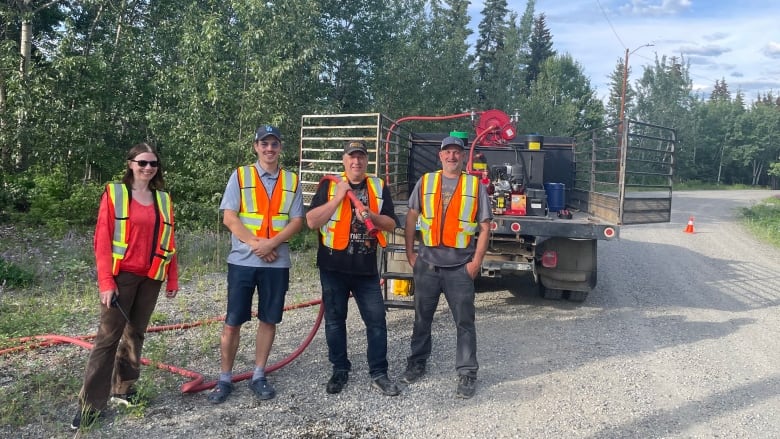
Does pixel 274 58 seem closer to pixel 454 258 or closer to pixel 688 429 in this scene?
pixel 454 258

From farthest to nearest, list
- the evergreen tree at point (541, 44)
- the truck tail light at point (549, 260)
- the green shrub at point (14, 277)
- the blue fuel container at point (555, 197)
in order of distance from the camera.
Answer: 1. the evergreen tree at point (541, 44)
2. the blue fuel container at point (555, 197)
3. the green shrub at point (14, 277)
4. the truck tail light at point (549, 260)

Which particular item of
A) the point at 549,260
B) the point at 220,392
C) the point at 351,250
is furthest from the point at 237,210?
the point at 549,260

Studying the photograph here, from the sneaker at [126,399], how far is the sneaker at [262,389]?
76cm

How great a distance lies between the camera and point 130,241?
3494 mm

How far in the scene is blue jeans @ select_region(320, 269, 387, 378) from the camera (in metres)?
4.20

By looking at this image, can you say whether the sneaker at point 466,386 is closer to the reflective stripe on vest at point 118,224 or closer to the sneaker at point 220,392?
the sneaker at point 220,392

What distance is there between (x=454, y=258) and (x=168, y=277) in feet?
6.72

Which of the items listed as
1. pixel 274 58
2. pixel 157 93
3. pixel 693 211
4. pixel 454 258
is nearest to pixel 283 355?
pixel 454 258

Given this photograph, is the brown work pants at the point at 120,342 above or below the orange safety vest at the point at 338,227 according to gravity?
below

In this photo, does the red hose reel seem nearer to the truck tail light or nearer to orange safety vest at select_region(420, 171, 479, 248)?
the truck tail light

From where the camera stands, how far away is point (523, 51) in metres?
28.8

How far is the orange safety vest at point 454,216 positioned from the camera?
14.1 feet

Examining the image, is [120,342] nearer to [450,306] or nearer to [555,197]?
[450,306]

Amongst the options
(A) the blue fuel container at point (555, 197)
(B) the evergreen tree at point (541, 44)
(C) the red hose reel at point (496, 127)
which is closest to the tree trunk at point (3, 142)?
(C) the red hose reel at point (496, 127)
